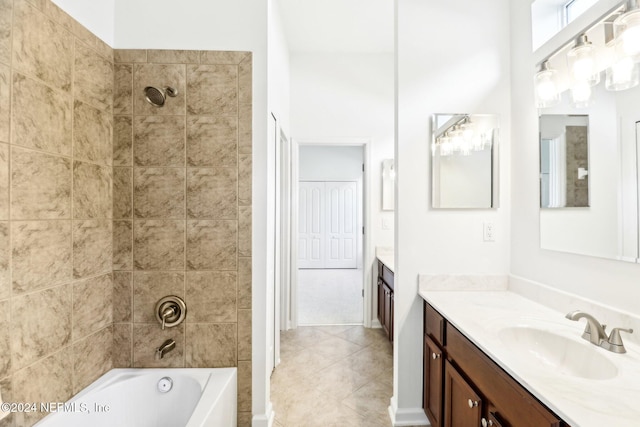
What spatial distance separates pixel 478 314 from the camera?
140 cm

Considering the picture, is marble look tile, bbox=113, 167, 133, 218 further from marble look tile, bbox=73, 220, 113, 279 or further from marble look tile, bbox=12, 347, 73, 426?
marble look tile, bbox=12, 347, 73, 426

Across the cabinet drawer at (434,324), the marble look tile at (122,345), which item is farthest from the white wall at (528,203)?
the marble look tile at (122,345)

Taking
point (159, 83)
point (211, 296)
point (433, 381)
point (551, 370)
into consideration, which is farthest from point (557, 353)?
point (159, 83)

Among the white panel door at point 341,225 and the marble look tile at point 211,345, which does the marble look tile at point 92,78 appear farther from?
the white panel door at point 341,225

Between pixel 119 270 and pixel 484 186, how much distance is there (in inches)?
88.6

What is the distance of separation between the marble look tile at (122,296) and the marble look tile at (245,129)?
980 mm

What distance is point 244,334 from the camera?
1.70 meters

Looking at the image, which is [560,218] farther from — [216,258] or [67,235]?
[67,235]

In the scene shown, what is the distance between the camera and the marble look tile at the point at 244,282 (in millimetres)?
1704

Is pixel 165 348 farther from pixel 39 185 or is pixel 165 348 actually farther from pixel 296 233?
pixel 296 233

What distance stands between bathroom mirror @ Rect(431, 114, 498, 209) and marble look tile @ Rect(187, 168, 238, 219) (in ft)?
4.01

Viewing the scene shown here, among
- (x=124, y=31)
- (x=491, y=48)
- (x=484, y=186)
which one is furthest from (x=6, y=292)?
(x=491, y=48)

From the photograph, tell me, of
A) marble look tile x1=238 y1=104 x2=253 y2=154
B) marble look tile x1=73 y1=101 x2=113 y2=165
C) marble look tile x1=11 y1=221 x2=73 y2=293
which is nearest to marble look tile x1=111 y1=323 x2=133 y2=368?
marble look tile x1=11 y1=221 x2=73 y2=293

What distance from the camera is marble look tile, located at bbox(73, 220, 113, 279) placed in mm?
1447
